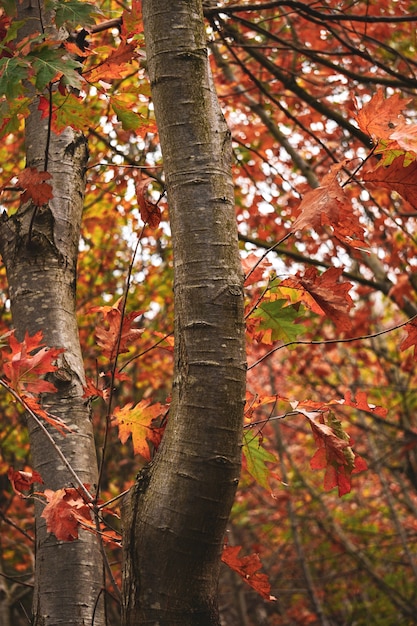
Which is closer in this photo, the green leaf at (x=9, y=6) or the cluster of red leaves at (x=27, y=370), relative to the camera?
the cluster of red leaves at (x=27, y=370)

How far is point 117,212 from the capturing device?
531cm

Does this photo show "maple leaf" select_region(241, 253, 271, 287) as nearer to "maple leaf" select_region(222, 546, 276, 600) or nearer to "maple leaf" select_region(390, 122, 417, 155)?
"maple leaf" select_region(390, 122, 417, 155)

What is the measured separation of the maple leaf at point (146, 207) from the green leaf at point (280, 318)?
1.21 feet

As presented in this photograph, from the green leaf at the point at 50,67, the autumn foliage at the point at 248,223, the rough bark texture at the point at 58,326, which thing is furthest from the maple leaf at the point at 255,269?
the green leaf at the point at 50,67

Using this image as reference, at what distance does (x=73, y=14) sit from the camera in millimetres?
1417

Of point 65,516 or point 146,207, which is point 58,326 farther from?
point 65,516

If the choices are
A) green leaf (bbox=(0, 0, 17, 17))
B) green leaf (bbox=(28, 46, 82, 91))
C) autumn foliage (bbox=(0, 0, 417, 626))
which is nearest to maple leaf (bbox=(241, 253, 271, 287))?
autumn foliage (bbox=(0, 0, 417, 626))

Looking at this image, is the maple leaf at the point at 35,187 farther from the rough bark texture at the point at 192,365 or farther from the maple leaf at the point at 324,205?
the maple leaf at the point at 324,205

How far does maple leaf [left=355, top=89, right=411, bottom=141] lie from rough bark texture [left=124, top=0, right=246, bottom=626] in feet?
1.01

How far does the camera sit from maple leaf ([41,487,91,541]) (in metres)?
1.23

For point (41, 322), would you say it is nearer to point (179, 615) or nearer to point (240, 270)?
point (240, 270)

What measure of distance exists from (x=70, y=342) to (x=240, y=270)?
2.46 ft

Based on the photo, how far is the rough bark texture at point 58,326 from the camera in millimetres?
1438

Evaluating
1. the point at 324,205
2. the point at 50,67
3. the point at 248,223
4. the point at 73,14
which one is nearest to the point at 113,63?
the point at 73,14
